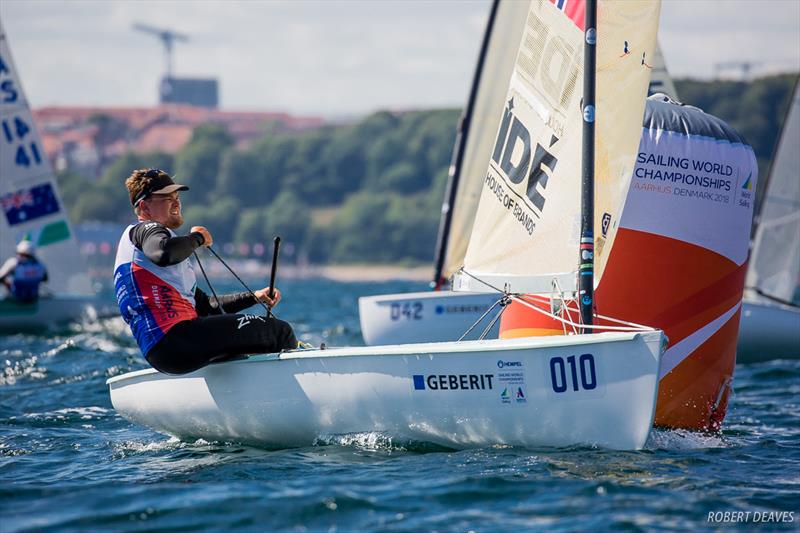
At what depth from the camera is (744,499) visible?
5.34 m

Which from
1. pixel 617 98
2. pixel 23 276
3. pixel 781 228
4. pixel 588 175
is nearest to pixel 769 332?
pixel 781 228

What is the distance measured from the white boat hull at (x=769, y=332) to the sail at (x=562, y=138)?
18.1ft

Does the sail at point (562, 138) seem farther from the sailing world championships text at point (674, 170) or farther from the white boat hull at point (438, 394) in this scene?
the white boat hull at point (438, 394)

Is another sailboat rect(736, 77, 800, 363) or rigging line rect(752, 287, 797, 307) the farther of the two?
another sailboat rect(736, 77, 800, 363)

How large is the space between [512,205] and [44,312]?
30.6 ft

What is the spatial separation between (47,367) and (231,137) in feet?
379

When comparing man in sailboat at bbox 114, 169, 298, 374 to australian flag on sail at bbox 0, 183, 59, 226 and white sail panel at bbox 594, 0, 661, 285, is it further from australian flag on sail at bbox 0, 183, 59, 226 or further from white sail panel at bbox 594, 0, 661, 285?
australian flag on sail at bbox 0, 183, 59, 226

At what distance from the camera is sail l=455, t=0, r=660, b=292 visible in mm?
6465

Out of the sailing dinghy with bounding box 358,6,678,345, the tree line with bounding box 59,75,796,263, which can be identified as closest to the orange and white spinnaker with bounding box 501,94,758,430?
the sailing dinghy with bounding box 358,6,678,345

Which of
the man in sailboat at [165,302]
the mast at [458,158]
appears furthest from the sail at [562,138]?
the mast at [458,158]

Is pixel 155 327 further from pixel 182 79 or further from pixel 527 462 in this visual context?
pixel 182 79

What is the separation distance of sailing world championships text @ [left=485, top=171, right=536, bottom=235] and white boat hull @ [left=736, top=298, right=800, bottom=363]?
5.44 metres

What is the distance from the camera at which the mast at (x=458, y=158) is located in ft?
43.8

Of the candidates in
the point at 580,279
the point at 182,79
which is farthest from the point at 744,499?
the point at 182,79
